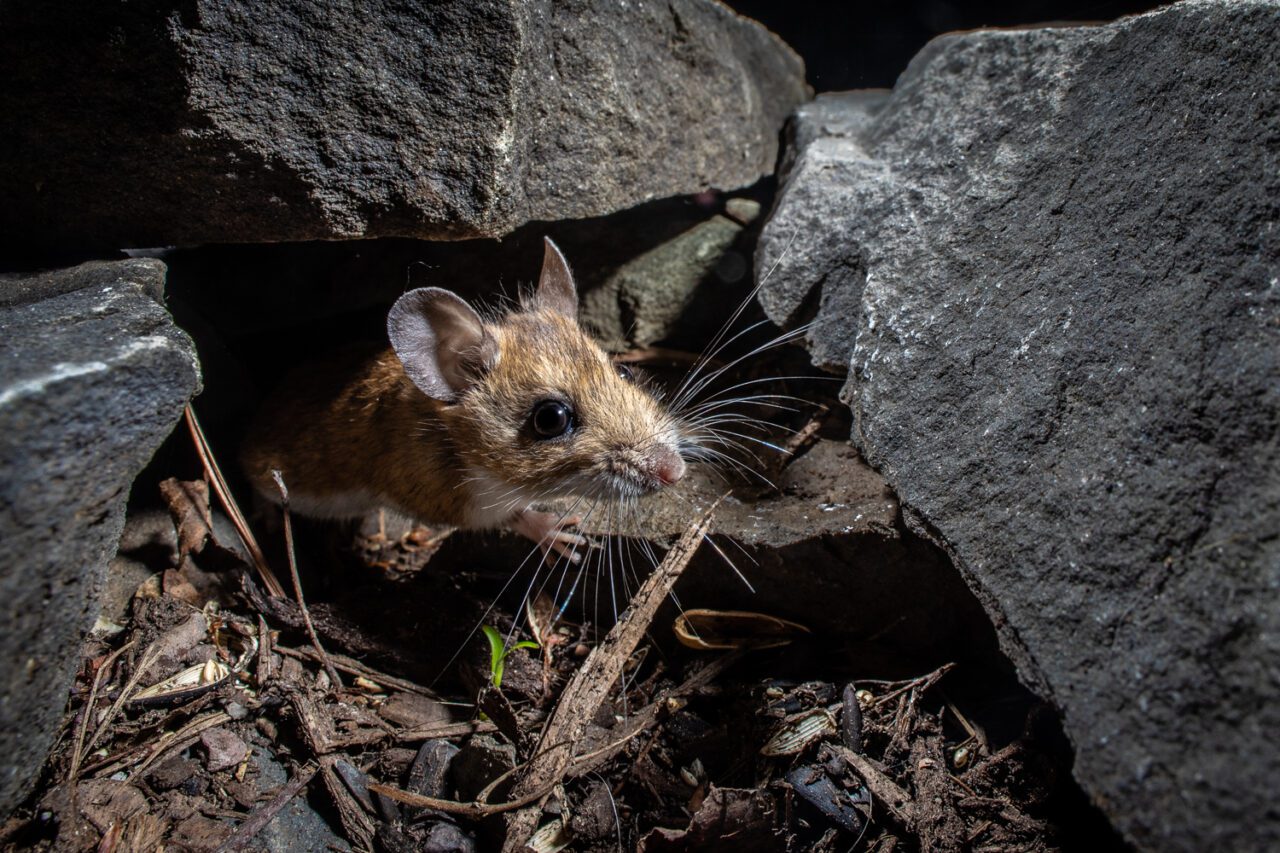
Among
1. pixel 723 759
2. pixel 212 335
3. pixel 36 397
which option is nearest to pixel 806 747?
pixel 723 759

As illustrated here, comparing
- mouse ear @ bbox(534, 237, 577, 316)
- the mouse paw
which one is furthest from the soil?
mouse ear @ bbox(534, 237, 577, 316)

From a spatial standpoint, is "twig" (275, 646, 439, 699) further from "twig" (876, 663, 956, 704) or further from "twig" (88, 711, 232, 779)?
"twig" (876, 663, 956, 704)

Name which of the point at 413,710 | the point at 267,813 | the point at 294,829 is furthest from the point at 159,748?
the point at 413,710

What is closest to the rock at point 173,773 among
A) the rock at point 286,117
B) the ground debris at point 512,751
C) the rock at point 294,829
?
the ground debris at point 512,751

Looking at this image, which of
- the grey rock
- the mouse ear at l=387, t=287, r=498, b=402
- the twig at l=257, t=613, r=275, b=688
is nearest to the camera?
the twig at l=257, t=613, r=275, b=688

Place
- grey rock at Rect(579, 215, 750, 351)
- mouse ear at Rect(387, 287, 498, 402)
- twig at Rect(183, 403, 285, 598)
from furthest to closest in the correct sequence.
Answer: grey rock at Rect(579, 215, 750, 351), twig at Rect(183, 403, 285, 598), mouse ear at Rect(387, 287, 498, 402)

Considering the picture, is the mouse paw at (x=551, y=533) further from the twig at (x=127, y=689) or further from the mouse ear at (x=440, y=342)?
the twig at (x=127, y=689)

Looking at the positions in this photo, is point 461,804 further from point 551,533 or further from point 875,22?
point 875,22
